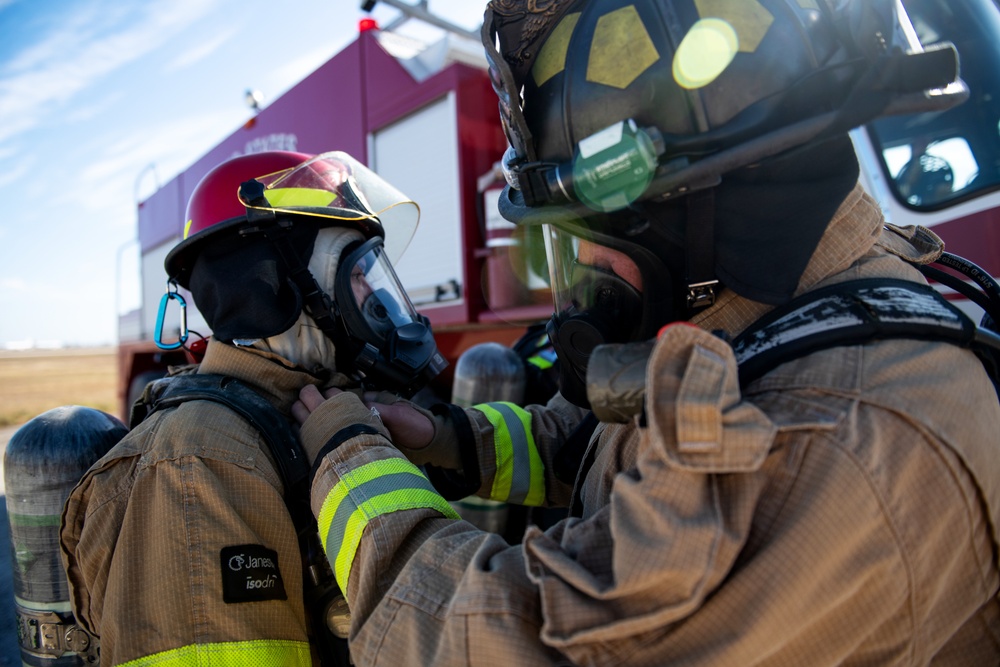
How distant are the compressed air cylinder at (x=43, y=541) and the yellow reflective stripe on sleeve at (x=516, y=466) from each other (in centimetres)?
109

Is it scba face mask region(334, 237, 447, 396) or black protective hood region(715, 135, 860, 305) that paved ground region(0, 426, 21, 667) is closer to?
scba face mask region(334, 237, 447, 396)

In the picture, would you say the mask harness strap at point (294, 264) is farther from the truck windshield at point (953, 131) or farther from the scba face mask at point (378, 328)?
the truck windshield at point (953, 131)

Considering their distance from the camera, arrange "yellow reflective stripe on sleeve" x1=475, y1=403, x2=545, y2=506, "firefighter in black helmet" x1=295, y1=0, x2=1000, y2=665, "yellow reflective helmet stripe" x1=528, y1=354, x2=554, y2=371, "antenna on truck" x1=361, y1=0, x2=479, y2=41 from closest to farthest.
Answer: "firefighter in black helmet" x1=295, y1=0, x2=1000, y2=665 < "yellow reflective stripe on sleeve" x1=475, y1=403, x2=545, y2=506 < "yellow reflective helmet stripe" x1=528, y1=354, x2=554, y2=371 < "antenna on truck" x1=361, y1=0, x2=479, y2=41

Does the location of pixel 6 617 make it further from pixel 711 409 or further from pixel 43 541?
pixel 711 409

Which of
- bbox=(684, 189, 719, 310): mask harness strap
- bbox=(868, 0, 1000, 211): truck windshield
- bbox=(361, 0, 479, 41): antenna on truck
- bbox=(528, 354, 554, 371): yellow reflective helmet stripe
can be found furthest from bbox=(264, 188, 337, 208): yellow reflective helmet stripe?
bbox=(361, 0, 479, 41): antenna on truck

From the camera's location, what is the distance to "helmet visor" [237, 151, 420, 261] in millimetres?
1804

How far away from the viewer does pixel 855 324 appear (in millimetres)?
1014

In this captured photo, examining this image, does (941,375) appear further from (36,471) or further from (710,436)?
(36,471)

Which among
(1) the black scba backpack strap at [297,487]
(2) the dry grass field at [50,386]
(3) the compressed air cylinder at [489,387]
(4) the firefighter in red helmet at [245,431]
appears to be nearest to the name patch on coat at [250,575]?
(4) the firefighter in red helmet at [245,431]

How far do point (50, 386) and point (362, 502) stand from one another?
27496 mm

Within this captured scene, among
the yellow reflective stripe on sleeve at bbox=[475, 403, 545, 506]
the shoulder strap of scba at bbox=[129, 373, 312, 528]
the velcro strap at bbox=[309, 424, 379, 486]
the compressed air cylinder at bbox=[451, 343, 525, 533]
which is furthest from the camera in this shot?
the compressed air cylinder at bbox=[451, 343, 525, 533]

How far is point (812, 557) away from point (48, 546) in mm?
1767

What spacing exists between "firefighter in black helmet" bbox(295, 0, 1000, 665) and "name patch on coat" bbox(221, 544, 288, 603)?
231mm

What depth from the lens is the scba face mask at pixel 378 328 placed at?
5.97ft
